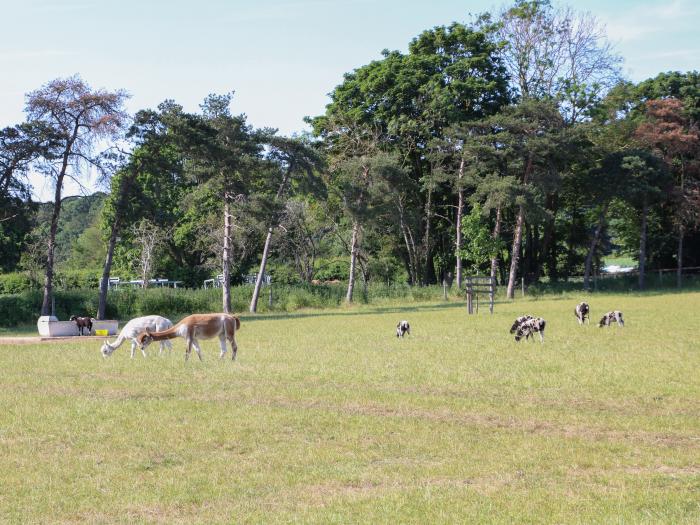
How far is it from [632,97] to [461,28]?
18.1 m

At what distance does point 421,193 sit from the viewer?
7088cm

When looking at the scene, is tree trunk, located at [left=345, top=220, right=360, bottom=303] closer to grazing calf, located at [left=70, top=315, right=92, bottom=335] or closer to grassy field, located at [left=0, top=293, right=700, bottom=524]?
grazing calf, located at [left=70, top=315, right=92, bottom=335]

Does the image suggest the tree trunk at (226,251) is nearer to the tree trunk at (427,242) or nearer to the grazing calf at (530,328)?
the tree trunk at (427,242)

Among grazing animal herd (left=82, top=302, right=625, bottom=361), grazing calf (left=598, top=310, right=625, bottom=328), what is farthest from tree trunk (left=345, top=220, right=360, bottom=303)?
grazing calf (left=598, top=310, right=625, bottom=328)

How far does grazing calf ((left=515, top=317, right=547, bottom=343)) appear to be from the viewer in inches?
989

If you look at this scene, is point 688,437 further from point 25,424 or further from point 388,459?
point 25,424

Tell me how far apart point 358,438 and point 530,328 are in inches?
572

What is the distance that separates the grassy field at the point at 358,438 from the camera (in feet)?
28.5

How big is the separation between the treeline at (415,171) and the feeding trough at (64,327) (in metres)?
10.9

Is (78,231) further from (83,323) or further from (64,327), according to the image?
(83,323)

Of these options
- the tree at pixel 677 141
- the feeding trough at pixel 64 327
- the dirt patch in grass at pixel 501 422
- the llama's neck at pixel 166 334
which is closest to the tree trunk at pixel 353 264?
the tree at pixel 677 141

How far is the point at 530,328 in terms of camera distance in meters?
25.3

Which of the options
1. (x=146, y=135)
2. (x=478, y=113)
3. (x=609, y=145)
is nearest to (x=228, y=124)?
(x=146, y=135)

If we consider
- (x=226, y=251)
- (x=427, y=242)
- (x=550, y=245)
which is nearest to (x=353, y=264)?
(x=427, y=242)
